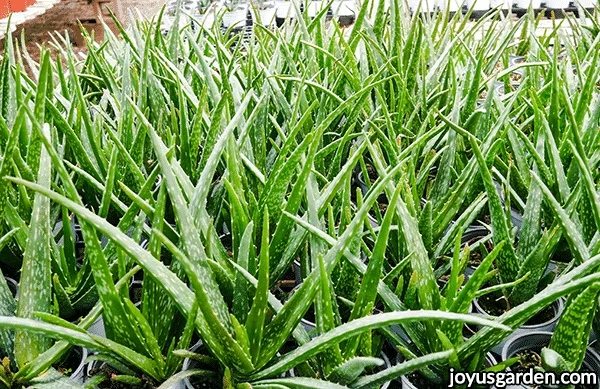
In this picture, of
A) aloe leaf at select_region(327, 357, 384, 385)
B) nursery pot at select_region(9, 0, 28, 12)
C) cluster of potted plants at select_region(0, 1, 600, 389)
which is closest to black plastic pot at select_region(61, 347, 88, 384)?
cluster of potted plants at select_region(0, 1, 600, 389)

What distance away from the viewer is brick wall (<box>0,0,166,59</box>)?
9.13ft

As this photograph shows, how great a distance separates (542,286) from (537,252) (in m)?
0.08

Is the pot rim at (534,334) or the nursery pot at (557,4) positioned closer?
the pot rim at (534,334)

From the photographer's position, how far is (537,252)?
1.72 feet

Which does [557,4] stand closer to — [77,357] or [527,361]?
[527,361]

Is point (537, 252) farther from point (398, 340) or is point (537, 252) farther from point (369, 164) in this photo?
point (369, 164)

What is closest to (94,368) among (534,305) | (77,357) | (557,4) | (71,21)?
(77,357)

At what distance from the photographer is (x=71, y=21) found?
3041 mm

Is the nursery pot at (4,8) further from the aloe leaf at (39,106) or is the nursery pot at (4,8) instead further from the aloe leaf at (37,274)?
the aloe leaf at (37,274)

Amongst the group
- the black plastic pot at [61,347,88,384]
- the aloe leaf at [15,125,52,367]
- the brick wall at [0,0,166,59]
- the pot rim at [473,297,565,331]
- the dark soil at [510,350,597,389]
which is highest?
the brick wall at [0,0,166,59]

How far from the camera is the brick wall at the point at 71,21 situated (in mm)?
2783

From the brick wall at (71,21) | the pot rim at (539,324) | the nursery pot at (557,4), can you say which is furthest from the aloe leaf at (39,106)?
the nursery pot at (557,4)

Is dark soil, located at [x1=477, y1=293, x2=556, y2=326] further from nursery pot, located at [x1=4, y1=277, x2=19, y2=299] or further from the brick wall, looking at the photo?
the brick wall

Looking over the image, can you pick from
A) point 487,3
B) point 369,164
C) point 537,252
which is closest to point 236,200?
point 537,252
